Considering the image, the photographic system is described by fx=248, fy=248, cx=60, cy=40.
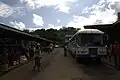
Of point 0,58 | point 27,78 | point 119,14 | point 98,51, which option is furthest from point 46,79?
point 119,14

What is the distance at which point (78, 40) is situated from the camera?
78.9ft

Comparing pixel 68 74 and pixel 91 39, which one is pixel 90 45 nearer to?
pixel 91 39

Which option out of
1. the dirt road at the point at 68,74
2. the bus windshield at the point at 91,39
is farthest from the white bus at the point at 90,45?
the dirt road at the point at 68,74

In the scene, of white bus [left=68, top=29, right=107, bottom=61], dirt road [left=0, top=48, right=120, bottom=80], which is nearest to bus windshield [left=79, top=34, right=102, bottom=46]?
white bus [left=68, top=29, right=107, bottom=61]

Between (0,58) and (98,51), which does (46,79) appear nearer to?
(0,58)

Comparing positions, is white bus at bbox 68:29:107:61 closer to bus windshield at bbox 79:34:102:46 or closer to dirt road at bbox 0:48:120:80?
bus windshield at bbox 79:34:102:46

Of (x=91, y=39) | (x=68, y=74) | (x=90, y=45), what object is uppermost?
(x=91, y=39)

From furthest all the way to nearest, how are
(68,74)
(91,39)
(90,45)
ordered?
(91,39), (90,45), (68,74)

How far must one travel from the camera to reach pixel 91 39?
931 inches

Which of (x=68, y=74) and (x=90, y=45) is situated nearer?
(x=68, y=74)

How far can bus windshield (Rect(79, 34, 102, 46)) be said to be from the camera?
2339cm

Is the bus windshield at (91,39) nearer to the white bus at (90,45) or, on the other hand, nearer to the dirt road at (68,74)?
the white bus at (90,45)

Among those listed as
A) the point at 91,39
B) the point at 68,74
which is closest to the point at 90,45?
the point at 91,39

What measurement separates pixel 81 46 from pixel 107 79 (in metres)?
9.93
